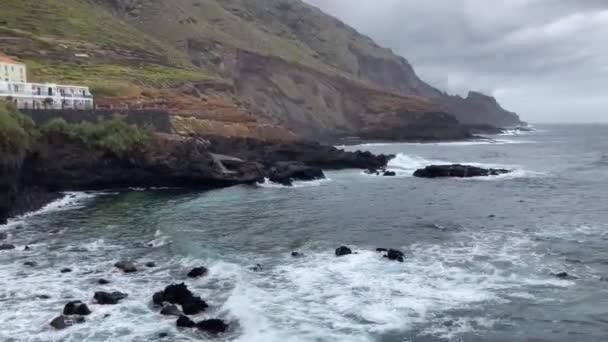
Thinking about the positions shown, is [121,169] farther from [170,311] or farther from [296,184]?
[170,311]

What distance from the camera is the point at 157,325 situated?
19344 millimetres

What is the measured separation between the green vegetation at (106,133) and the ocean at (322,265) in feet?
17.5

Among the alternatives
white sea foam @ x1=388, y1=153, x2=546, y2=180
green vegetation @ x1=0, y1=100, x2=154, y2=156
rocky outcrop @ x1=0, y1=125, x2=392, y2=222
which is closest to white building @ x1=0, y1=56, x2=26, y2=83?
green vegetation @ x1=0, y1=100, x2=154, y2=156

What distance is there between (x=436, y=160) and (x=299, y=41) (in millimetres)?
101323

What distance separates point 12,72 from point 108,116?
12.5 meters

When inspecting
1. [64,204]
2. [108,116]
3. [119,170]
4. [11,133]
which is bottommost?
[64,204]

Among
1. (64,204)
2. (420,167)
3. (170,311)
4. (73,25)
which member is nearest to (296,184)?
(64,204)

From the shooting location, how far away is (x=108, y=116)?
2261 inches

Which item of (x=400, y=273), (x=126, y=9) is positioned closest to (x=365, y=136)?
(x=126, y=9)

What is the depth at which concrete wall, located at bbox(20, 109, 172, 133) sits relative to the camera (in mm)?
51938

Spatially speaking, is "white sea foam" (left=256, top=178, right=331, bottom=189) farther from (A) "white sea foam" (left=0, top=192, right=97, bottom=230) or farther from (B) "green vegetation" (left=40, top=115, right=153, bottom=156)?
(A) "white sea foam" (left=0, top=192, right=97, bottom=230)

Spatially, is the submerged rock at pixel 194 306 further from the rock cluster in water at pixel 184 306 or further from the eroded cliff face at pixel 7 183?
the eroded cliff face at pixel 7 183

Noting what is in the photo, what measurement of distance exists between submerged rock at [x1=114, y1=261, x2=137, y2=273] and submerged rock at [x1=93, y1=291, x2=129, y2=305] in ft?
12.2

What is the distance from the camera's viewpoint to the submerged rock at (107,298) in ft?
69.6
